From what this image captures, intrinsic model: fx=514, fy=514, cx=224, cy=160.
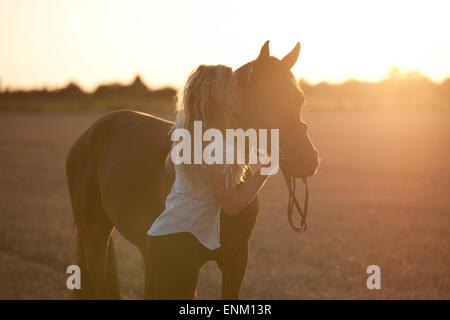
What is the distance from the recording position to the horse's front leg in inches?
126

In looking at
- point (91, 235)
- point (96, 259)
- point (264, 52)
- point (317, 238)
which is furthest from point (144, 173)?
point (317, 238)

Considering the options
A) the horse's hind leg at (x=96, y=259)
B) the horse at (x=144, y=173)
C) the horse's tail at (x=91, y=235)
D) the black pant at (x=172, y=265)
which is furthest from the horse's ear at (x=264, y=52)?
the horse's hind leg at (x=96, y=259)

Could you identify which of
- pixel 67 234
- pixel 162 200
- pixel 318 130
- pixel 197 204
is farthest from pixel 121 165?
pixel 318 130

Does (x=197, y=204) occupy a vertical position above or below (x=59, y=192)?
below

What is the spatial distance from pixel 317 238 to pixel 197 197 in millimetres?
5410

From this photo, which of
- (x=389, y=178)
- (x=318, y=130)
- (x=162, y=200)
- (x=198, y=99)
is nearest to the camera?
(x=198, y=99)

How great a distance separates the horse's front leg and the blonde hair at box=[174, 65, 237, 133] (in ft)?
2.90

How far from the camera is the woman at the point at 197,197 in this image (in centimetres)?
266

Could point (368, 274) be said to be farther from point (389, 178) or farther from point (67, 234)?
point (389, 178)

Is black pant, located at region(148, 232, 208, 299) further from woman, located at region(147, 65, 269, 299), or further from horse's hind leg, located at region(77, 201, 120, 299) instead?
horse's hind leg, located at region(77, 201, 120, 299)

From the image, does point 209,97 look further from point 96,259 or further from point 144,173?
point 96,259

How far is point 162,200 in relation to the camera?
3404 millimetres

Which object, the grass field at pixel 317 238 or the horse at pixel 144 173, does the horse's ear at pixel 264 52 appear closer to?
the horse at pixel 144 173
